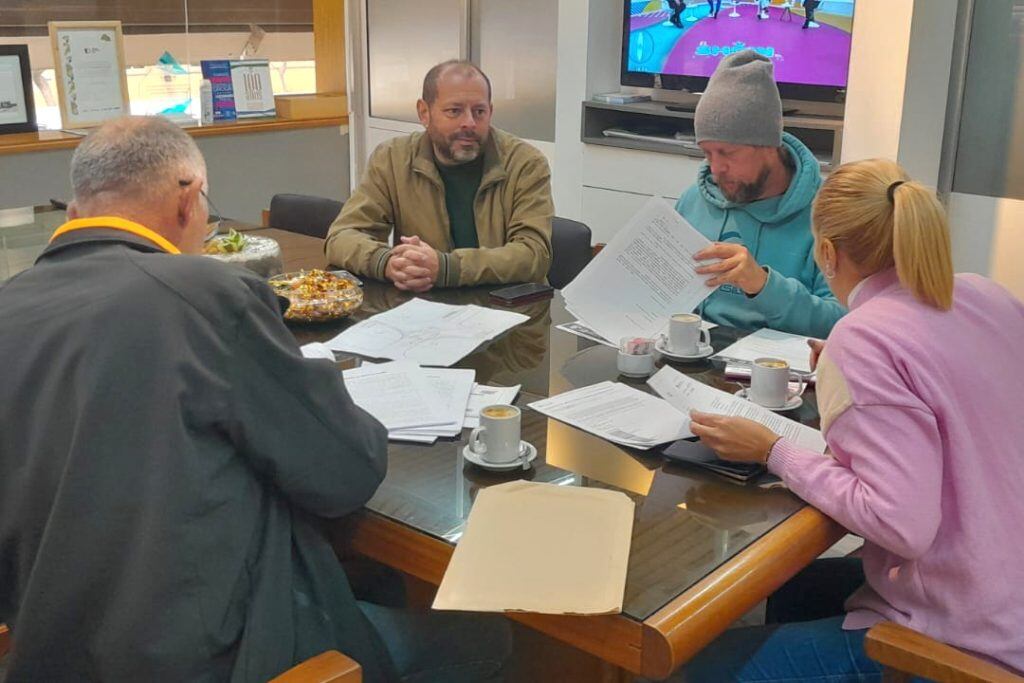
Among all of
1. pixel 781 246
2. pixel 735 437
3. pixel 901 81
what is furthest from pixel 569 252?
pixel 735 437

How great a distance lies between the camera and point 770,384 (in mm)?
1743

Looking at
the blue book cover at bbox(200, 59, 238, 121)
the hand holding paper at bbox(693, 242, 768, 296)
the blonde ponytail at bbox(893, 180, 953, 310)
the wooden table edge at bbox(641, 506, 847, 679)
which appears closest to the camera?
the wooden table edge at bbox(641, 506, 847, 679)

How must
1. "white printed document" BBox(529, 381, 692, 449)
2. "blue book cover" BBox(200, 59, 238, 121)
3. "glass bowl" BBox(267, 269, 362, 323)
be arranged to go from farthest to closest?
"blue book cover" BBox(200, 59, 238, 121) → "glass bowl" BBox(267, 269, 362, 323) → "white printed document" BBox(529, 381, 692, 449)

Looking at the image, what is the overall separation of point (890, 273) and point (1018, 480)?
325mm

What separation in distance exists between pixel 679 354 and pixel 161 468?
1110 millimetres

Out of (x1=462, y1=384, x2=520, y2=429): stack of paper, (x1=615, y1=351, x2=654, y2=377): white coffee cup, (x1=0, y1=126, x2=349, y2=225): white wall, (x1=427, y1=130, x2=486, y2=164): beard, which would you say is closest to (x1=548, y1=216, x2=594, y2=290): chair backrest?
(x1=427, y1=130, x2=486, y2=164): beard

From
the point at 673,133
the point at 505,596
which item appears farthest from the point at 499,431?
the point at 673,133

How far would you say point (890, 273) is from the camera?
1.48m

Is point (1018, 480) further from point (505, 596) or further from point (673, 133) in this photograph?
point (673, 133)

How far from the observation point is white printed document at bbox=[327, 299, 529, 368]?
2000 millimetres

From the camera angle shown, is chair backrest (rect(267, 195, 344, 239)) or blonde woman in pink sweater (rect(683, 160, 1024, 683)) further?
chair backrest (rect(267, 195, 344, 239))

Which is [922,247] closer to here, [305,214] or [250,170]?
[305,214]

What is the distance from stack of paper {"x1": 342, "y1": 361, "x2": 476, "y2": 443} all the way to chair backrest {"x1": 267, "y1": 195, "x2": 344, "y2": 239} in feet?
5.23

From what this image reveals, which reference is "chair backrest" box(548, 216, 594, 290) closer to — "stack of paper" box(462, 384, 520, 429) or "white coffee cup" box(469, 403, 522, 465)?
"stack of paper" box(462, 384, 520, 429)
